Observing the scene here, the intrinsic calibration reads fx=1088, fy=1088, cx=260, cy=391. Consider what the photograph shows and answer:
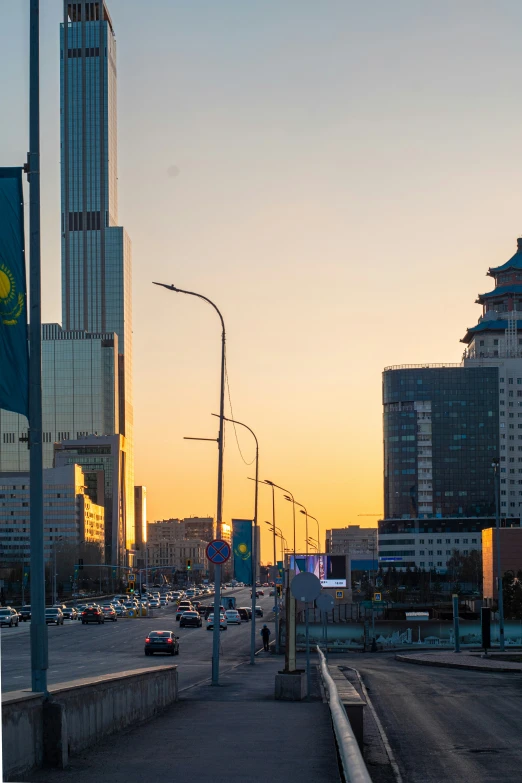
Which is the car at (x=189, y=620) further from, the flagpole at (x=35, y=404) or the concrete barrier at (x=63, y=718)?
the flagpole at (x=35, y=404)

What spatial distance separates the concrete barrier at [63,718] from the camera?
38.5 feet

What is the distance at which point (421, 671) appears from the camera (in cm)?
4328

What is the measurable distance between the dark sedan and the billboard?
9.81 metres

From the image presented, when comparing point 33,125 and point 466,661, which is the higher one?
point 33,125

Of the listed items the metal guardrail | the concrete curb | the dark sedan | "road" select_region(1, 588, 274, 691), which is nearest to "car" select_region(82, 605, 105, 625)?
"road" select_region(1, 588, 274, 691)

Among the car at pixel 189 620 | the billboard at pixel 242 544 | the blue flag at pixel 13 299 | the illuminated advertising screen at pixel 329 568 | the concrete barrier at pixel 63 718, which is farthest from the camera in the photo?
the illuminated advertising screen at pixel 329 568

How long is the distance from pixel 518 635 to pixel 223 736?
52.2 m

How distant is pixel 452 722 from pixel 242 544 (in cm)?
2210

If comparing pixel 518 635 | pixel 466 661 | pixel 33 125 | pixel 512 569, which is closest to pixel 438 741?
pixel 33 125

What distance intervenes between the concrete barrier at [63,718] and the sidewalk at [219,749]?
0.21m

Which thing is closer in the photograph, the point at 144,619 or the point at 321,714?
the point at 321,714

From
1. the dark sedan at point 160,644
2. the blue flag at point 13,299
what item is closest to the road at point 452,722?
the blue flag at point 13,299

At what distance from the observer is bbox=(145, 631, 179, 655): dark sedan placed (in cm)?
5266

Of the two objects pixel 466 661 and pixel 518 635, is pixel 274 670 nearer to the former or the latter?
pixel 466 661
